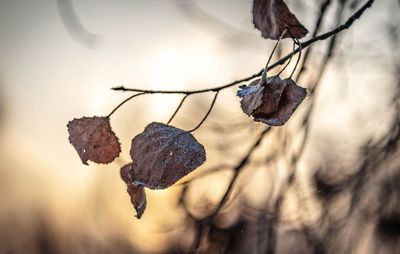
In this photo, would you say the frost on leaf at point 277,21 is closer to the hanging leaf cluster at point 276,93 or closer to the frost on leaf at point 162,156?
the hanging leaf cluster at point 276,93

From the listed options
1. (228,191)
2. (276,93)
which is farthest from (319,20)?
(276,93)

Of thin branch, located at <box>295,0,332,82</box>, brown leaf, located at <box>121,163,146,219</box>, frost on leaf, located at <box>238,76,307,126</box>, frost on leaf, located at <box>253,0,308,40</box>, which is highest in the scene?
thin branch, located at <box>295,0,332,82</box>

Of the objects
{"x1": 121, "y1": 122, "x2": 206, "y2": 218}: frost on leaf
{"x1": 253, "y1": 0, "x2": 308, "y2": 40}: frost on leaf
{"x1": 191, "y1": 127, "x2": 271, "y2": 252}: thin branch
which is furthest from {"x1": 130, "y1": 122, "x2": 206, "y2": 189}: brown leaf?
{"x1": 191, "y1": 127, "x2": 271, "y2": 252}: thin branch

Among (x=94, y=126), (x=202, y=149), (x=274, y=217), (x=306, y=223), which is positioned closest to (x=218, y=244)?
(x=274, y=217)

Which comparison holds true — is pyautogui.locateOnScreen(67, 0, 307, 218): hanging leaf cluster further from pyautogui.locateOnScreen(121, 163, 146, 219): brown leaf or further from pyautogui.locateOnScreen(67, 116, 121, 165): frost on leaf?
pyautogui.locateOnScreen(67, 116, 121, 165): frost on leaf

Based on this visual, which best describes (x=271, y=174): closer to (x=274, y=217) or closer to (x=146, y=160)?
(x=274, y=217)
